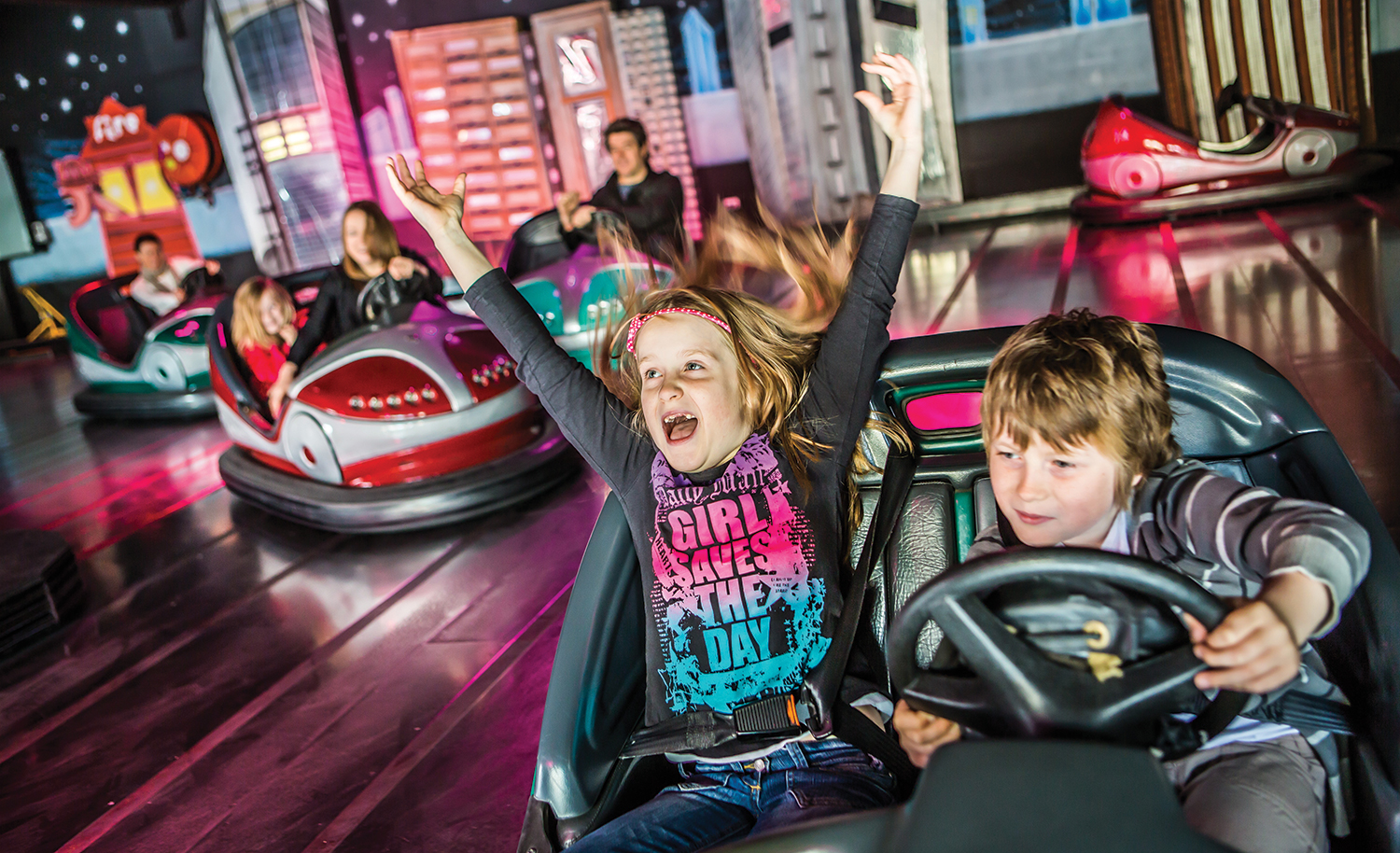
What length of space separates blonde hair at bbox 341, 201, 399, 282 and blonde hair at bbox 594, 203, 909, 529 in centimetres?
189

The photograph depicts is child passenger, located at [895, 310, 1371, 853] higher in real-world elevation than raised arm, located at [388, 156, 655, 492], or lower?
lower

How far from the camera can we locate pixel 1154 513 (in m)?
0.77

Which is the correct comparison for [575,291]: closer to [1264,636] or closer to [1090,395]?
[1090,395]

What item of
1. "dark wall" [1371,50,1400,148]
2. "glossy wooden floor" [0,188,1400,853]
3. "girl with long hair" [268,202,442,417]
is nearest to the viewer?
"glossy wooden floor" [0,188,1400,853]

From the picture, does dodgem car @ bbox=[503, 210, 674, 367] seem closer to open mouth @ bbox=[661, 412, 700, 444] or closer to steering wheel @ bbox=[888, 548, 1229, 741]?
open mouth @ bbox=[661, 412, 700, 444]

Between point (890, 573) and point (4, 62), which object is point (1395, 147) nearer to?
point (890, 573)

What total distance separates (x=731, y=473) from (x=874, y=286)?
244 mm

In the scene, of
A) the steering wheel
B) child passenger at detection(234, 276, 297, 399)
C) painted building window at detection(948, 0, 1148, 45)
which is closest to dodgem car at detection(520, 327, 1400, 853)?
the steering wheel

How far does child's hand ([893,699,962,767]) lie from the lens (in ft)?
2.34

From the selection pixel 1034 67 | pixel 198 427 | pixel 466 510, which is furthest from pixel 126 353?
pixel 1034 67

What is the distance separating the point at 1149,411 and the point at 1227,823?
0.30 metres

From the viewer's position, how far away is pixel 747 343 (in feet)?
3.26

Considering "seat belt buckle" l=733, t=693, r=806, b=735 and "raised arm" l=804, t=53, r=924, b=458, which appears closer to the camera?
"seat belt buckle" l=733, t=693, r=806, b=735

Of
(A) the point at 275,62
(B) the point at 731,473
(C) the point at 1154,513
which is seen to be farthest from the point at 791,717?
(A) the point at 275,62
